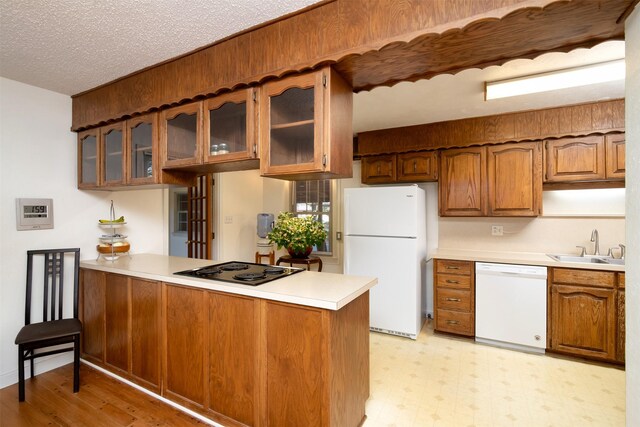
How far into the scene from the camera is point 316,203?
474cm

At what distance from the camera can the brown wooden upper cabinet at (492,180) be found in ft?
9.88

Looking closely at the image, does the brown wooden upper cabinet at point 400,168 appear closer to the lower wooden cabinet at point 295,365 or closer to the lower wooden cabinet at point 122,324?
the lower wooden cabinet at point 295,365

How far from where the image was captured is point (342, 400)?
5.22 ft

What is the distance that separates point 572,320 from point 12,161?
4.87m

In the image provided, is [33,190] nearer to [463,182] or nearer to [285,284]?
[285,284]

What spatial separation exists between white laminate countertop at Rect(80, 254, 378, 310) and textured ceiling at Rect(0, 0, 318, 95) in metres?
1.45

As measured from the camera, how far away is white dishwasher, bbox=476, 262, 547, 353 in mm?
2801

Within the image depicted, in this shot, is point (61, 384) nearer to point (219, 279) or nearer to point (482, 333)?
point (219, 279)

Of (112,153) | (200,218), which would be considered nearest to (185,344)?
(112,153)

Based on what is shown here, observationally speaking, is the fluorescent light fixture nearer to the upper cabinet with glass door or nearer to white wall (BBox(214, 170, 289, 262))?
the upper cabinet with glass door

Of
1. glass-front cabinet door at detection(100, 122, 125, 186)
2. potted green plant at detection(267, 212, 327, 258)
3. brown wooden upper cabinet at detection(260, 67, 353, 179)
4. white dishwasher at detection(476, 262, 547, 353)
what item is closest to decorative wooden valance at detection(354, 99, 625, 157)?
potted green plant at detection(267, 212, 327, 258)

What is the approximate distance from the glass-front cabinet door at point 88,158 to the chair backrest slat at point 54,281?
1.98ft

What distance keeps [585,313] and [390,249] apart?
69.7 inches

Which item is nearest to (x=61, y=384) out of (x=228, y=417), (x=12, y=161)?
(x=228, y=417)
